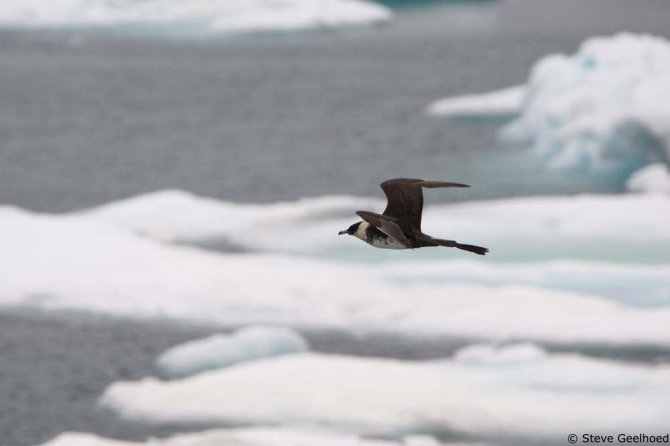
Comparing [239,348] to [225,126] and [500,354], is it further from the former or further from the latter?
[225,126]

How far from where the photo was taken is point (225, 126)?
2151 inches

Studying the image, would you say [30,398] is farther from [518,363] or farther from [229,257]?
[518,363]

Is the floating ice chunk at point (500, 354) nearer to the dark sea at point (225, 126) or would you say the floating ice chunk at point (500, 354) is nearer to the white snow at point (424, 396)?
the white snow at point (424, 396)

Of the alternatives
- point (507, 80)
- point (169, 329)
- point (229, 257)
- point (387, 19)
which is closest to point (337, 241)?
point (229, 257)

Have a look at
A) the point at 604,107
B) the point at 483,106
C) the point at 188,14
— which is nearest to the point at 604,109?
the point at 604,107

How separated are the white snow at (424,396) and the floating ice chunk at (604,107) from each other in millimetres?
15054

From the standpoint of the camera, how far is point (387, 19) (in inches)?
3086

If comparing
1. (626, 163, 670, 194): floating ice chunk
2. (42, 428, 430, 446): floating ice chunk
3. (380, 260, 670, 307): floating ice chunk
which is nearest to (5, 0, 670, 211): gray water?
(626, 163, 670, 194): floating ice chunk

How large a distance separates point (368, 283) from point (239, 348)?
13.2 ft

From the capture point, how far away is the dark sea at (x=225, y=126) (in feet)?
96.5

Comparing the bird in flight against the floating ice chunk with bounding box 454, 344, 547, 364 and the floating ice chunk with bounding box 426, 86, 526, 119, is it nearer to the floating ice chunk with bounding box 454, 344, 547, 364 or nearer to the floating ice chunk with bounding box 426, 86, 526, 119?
the floating ice chunk with bounding box 454, 344, 547, 364

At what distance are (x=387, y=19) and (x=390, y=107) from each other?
21916 millimetres

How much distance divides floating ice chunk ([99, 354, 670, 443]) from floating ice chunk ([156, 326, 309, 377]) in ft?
3.26

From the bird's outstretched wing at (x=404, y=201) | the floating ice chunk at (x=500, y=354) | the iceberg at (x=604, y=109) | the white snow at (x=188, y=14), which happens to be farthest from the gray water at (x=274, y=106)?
the bird's outstretched wing at (x=404, y=201)
